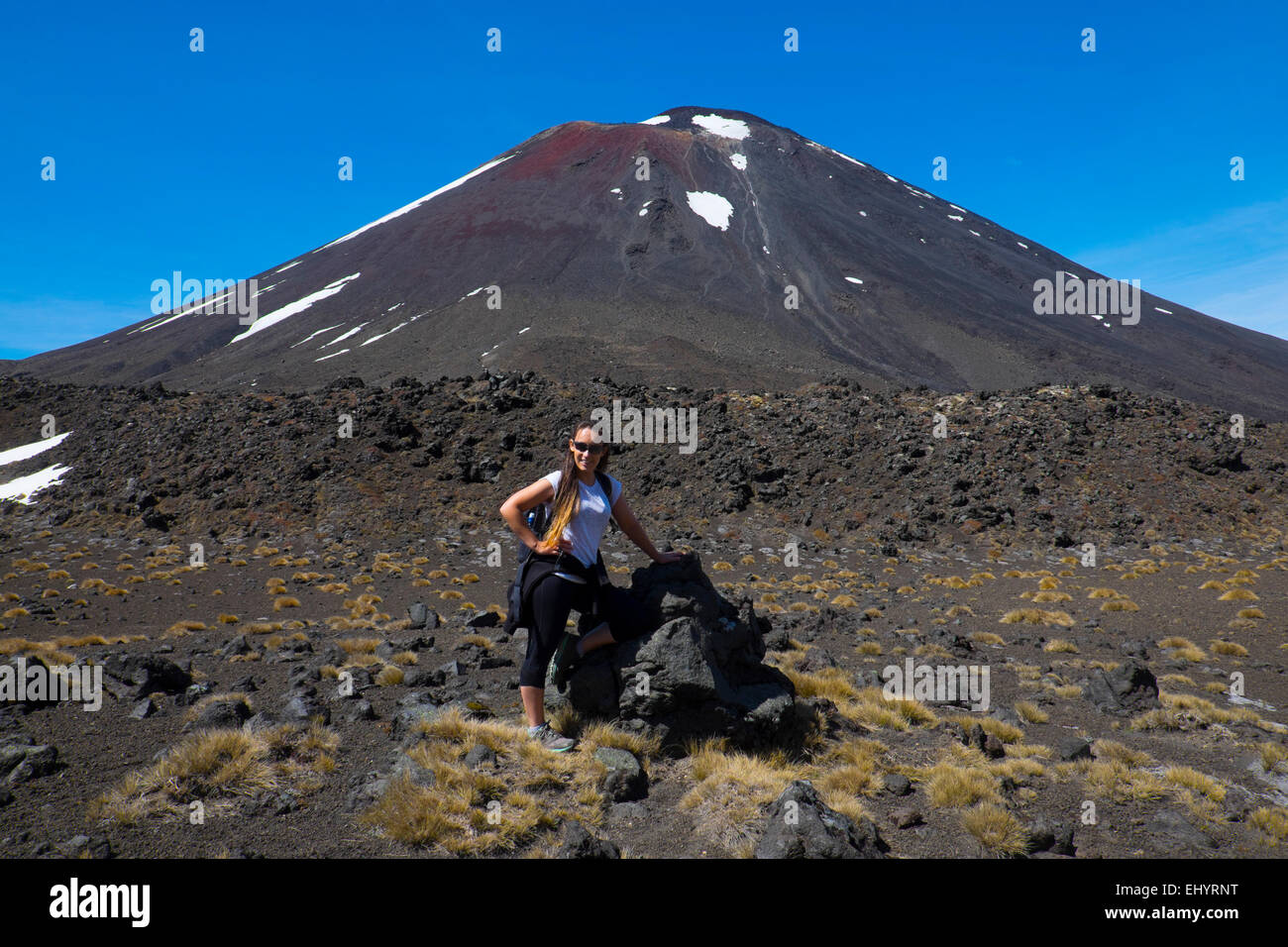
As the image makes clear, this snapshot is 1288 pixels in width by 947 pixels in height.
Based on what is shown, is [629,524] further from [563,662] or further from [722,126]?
[722,126]

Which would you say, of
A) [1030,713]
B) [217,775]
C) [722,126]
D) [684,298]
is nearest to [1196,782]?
[1030,713]

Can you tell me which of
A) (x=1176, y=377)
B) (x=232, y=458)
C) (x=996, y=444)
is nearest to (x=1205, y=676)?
(x=996, y=444)

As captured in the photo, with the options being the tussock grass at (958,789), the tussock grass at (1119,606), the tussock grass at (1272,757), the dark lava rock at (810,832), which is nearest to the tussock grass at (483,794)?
the dark lava rock at (810,832)

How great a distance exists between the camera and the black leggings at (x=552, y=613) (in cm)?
427

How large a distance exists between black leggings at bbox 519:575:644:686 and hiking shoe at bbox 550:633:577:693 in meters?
0.21

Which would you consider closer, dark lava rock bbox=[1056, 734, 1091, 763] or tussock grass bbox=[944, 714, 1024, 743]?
dark lava rock bbox=[1056, 734, 1091, 763]

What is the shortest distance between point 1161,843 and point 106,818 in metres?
6.36

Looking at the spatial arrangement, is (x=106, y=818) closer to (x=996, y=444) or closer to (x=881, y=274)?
(x=996, y=444)

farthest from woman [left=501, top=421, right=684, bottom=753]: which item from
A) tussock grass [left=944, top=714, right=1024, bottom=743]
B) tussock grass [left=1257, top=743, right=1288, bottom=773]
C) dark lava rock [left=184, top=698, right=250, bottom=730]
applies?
tussock grass [left=1257, top=743, right=1288, bottom=773]
